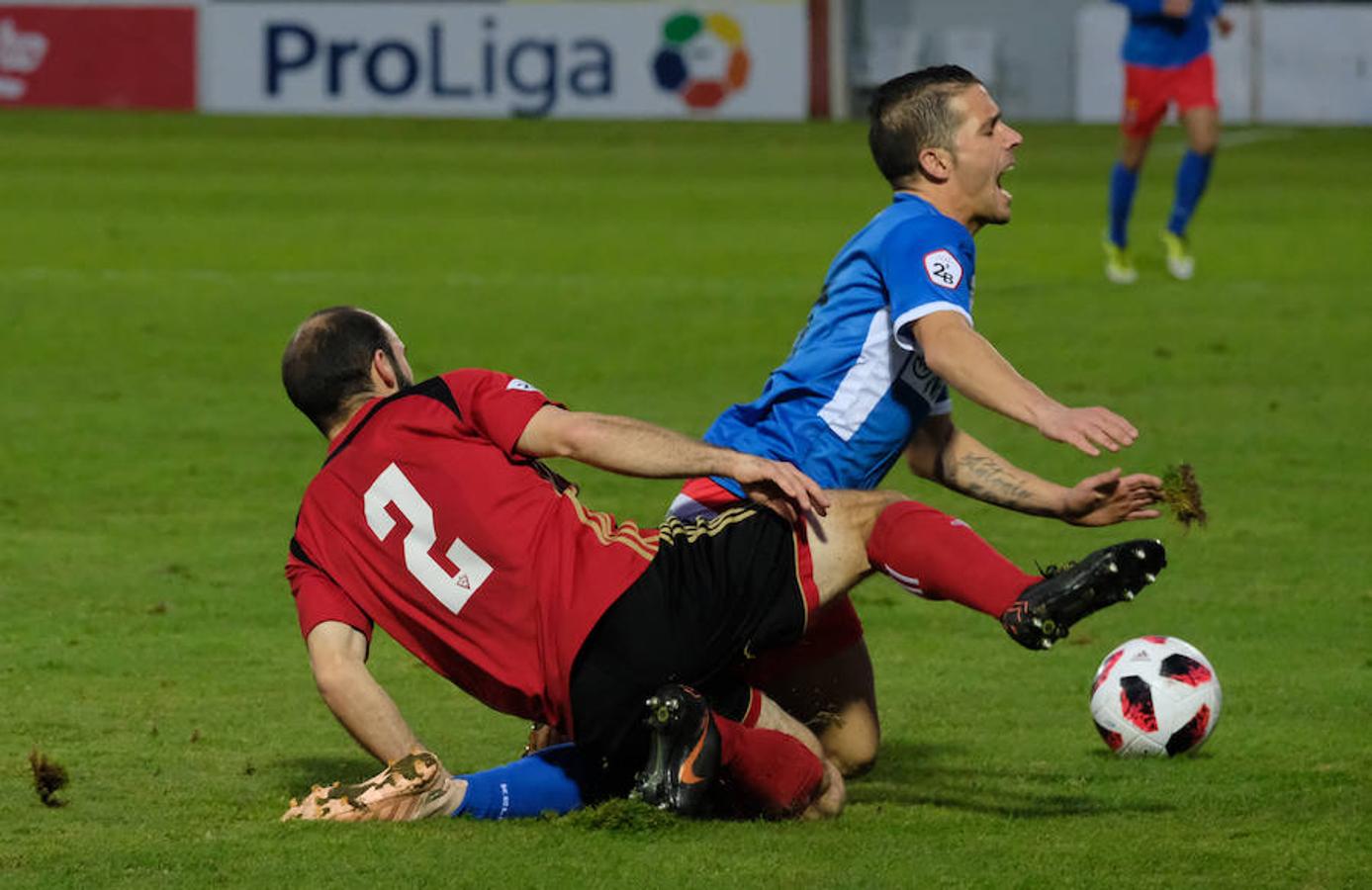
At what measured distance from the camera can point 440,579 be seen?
5359 mm

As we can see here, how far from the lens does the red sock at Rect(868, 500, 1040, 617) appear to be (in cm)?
529

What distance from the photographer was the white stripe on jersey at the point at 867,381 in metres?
5.75

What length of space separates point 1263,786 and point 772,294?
11628 mm

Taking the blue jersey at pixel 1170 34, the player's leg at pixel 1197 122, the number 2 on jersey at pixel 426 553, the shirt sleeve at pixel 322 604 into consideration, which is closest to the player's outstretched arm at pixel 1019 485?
the number 2 on jersey at pixel 426 553

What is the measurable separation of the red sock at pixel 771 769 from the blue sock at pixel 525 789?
14.6 inches

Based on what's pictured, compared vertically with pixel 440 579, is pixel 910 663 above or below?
below

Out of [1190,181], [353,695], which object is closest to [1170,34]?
[1190,181]

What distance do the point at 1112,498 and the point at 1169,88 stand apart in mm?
12602

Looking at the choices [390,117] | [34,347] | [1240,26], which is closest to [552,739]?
[34,347]

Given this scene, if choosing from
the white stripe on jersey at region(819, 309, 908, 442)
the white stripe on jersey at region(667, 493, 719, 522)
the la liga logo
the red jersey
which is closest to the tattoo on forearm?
the white stripe on jersey at region(819, 309, 908, 442)

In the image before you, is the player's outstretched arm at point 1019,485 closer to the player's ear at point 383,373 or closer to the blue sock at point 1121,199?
the player's ear at point 383,373

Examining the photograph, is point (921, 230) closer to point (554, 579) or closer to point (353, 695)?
point (554, 579)

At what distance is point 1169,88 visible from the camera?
17.6 m

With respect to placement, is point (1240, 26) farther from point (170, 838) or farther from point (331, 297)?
point (170, 838)
